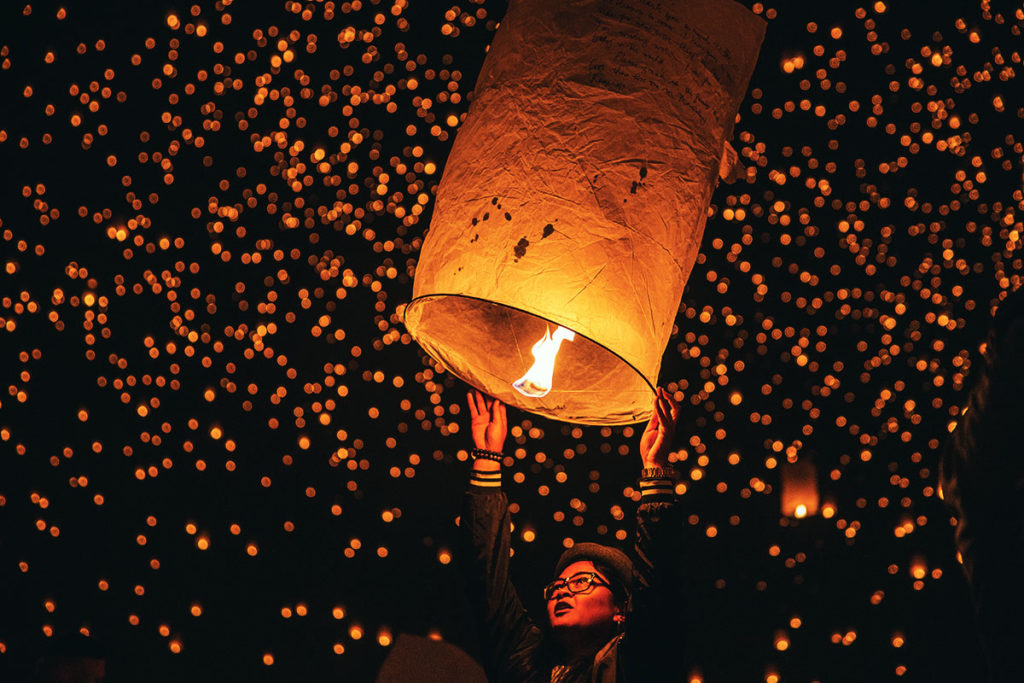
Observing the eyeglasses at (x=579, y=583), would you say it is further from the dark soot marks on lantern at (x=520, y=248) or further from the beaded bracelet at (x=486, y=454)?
the dark soot marks on lantern at (x=520, y=248)

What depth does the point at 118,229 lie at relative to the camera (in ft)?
7.10

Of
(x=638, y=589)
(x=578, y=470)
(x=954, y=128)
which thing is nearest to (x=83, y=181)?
(x=578, y=470)

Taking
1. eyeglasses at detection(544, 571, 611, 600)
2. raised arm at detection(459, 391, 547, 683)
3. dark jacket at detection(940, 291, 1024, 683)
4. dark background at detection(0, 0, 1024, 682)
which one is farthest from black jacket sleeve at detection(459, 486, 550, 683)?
dark jacket at detection(940, 291, 1024, 683)

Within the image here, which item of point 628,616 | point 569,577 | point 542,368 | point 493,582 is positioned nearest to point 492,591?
point 493,582

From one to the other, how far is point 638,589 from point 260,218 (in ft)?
4.62

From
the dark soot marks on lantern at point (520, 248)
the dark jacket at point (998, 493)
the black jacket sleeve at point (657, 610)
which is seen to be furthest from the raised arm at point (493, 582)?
the dark jacket at point (998, 493)

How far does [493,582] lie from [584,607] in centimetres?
19

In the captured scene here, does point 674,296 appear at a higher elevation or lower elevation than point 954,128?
lower

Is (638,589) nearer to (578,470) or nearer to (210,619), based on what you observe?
(578,470)

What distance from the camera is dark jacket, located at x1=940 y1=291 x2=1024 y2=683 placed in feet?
1.91

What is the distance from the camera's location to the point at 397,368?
6.72 feet

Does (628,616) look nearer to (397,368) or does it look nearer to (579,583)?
(579,583)

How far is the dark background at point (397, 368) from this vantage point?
192 cm

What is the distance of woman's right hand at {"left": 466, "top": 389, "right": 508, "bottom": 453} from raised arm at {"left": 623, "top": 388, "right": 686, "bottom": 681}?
0.33 meters
